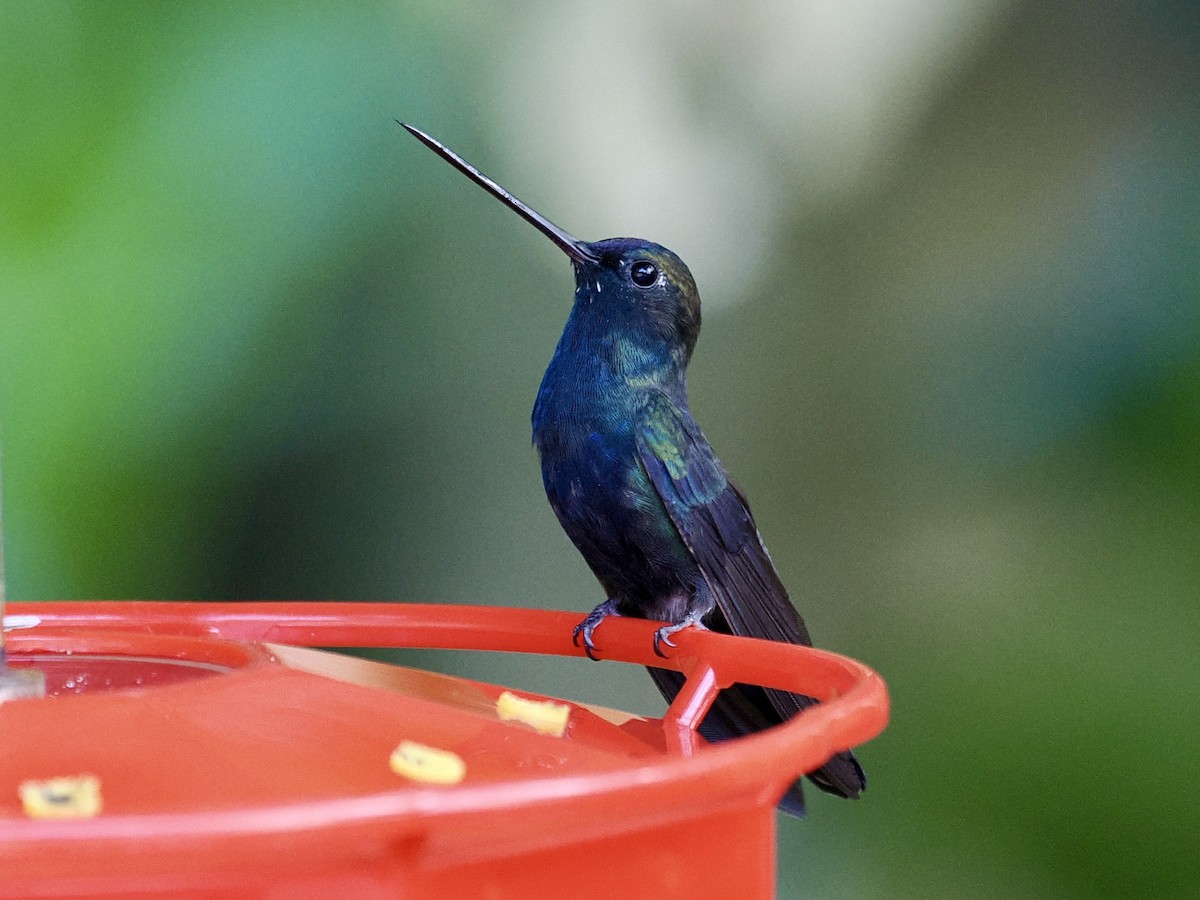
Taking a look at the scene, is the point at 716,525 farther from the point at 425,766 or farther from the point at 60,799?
the point at 60,799

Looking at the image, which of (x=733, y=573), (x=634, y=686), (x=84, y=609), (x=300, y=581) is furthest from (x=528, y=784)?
(x=634, y=686)

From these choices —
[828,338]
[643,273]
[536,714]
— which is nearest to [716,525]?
[643,273]

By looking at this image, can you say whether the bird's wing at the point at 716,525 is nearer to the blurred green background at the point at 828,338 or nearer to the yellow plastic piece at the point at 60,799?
the blurred green background at the point at 828,338

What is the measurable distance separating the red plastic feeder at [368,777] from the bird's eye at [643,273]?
94 centimetres

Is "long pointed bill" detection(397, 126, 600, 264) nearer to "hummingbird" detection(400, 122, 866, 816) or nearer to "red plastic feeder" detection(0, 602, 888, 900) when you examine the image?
"hummingbird" detection(400, 122, 866, 816)

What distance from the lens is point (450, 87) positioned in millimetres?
2477

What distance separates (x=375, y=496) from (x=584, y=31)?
3.12 feet

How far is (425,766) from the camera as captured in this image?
611 mm

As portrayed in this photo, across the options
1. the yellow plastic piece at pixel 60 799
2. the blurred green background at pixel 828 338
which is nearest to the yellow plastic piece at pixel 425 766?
the yellow plastic piece at pixel 60 799

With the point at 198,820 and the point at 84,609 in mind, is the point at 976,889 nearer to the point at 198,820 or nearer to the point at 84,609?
the point at 84,609

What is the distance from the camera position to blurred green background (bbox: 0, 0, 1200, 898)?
236 cm

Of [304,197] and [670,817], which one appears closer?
[670,817]

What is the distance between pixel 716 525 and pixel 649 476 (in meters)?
0.11

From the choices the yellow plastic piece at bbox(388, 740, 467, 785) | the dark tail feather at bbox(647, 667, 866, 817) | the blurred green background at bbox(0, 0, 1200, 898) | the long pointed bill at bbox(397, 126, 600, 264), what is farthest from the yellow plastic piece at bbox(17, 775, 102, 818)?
the blurred green background at bbox(0, 0, 1200, 898)
